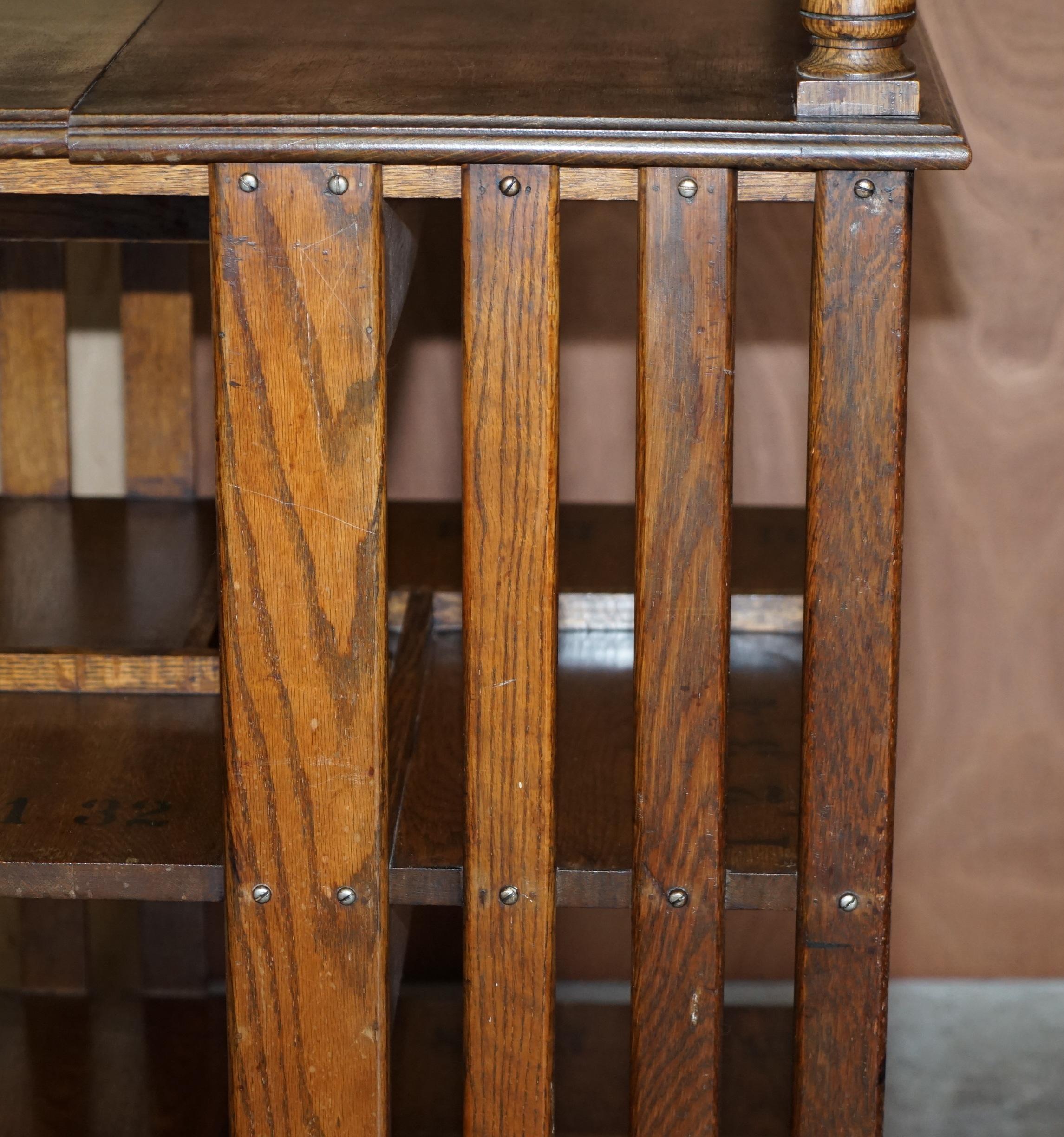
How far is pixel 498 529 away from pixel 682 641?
138mm

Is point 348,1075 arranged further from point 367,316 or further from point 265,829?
point 367,316

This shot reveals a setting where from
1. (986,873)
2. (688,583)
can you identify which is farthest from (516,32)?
(986,873)

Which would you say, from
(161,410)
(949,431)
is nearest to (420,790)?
(161,410)

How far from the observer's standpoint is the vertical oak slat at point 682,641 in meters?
0.94

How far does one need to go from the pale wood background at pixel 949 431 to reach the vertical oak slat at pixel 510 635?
0.67 m

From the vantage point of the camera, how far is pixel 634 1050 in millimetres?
1065

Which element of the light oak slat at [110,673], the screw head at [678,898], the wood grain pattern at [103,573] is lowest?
the screw head at [678,898]

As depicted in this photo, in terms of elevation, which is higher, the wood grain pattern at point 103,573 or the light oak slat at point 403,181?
the light oak slat at point 403,181

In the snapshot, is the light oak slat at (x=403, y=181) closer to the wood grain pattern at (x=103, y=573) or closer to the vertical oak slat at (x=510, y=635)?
the vertical oak slat at (x=510, y=635)

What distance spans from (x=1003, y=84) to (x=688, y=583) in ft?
3.03

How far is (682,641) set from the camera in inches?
39.3

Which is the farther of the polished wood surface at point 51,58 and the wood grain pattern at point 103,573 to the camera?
the wood grain pattern at point 103,573

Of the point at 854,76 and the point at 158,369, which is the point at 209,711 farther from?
the point at 854,76

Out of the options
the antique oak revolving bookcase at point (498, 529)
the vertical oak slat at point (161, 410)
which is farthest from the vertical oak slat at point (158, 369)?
the antique oak revolving bookcase at point (498, 529)
